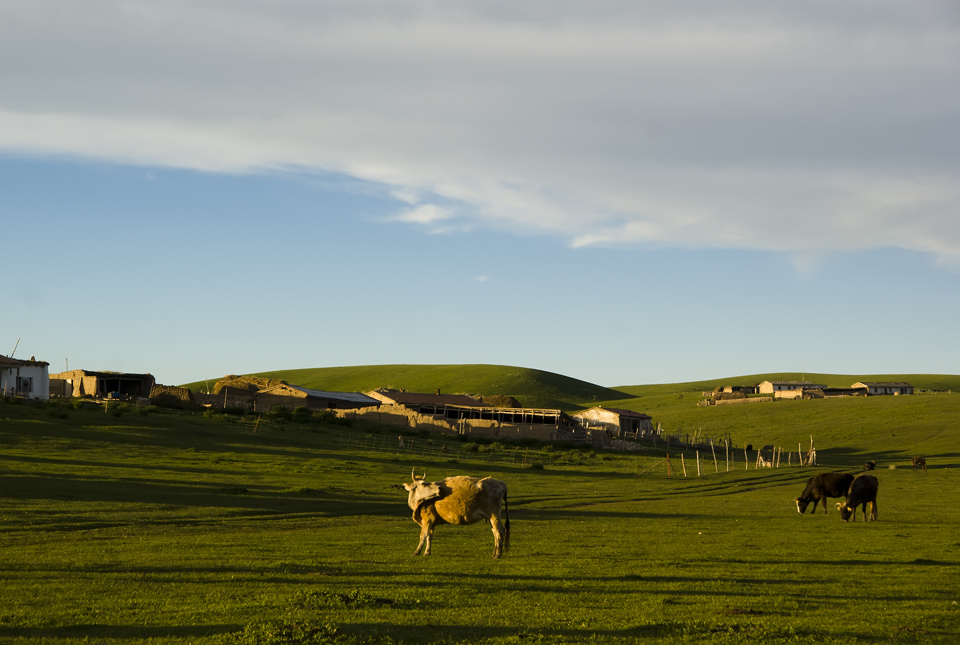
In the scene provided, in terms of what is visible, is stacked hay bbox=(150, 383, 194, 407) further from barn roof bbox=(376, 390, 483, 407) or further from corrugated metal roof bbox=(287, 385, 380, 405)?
barn roof bbox=(376, 390, 483, 407)

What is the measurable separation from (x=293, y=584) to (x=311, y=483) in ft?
83.0

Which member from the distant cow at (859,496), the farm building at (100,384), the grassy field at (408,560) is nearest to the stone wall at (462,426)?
the farm building at (100,384)

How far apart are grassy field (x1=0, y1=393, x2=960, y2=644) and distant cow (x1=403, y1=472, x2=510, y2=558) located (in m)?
0.57

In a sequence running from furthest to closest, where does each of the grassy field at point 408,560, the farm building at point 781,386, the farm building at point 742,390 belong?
1. the farm building at point 742,390
2. the farm building at point 781,386
3. the grassy field at point 408,560

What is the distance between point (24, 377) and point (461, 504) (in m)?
71.8

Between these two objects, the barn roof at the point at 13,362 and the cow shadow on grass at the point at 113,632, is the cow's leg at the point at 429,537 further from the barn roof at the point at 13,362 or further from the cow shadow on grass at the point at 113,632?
the barn roof at the point at 13,362

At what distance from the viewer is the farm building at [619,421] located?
114 meters

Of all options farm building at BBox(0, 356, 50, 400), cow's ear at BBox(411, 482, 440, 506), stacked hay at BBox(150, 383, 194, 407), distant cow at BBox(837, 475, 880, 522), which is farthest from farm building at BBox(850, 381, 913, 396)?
cow's ear at BBox(411, 482, 440, 506)

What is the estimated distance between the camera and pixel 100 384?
96.2 m

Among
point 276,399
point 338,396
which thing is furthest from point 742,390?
point 276,399

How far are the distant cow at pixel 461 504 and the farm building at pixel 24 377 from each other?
2606 inches

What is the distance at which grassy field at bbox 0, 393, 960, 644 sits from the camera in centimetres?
1186

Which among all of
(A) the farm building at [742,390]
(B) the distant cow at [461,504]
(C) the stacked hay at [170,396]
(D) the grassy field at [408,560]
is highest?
(A) the farm building at [742,390]

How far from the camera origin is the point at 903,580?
657 inches
